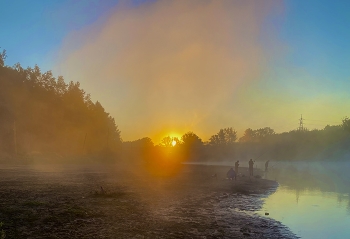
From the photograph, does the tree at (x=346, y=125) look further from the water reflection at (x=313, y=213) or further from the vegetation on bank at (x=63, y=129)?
the water reflection at (x=313, y=213)

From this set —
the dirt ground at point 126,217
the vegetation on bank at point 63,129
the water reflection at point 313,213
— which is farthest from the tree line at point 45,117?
the water reflection at point 313,213

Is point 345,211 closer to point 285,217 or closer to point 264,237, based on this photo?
point 285,217

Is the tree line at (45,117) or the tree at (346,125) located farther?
the tree at (346,125)

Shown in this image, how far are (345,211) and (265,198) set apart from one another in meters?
6.87

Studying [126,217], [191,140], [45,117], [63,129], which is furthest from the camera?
[191,140]

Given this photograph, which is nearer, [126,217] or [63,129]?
[126,217]

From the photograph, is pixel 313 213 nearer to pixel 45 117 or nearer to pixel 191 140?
pixel 45 117

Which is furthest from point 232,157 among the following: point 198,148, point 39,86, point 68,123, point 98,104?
point 39,86

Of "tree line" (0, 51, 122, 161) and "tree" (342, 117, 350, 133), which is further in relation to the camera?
"tree" (342, 117, 350, 133)

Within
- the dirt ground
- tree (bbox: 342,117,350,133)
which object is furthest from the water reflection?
tree (bbox: 342,117,350,133)

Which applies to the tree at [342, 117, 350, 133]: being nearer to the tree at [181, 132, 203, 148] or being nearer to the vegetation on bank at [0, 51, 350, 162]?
the vegetation on bank at [0, 51, 350, 162]

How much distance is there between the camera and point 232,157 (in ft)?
557

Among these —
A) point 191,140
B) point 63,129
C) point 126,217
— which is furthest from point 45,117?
point 191,140

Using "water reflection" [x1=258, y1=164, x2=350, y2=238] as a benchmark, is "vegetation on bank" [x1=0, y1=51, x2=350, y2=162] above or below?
above
